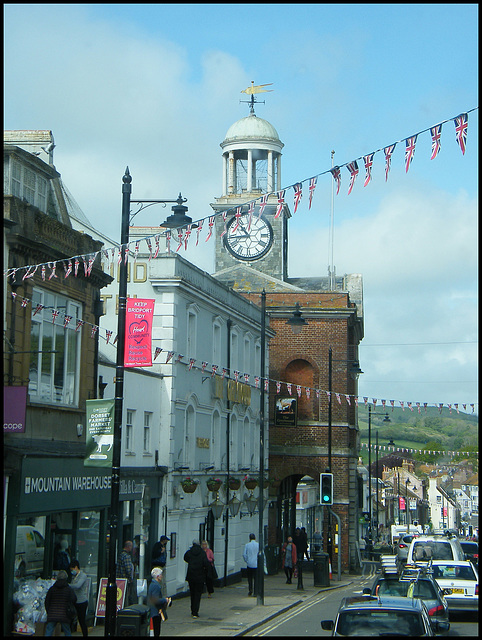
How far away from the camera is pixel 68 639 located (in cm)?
1597

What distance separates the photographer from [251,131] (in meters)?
55.3

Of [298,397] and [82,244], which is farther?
[298,397]

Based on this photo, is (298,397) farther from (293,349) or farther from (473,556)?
(473,556)

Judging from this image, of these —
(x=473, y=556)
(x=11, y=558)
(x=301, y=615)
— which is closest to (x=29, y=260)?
(x=11, y=558)

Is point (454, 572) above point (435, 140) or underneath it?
underneath

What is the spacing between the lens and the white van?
725 inches

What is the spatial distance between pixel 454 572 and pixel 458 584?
2.01ft

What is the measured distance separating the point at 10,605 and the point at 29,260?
23.0 feet

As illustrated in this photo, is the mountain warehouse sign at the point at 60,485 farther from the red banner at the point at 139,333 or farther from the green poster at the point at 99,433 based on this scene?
the red banner at the point at 139,333

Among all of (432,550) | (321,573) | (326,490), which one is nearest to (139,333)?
(326,490)

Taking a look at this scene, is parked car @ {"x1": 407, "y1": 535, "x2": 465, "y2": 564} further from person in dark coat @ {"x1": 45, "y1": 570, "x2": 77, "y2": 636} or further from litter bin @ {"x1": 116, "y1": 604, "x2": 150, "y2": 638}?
person in dark coat @ {"x1": 45, "y1": 570, "x2": 77, "y2": 636}

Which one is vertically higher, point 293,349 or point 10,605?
point 293,349

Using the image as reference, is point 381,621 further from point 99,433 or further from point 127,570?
point 127,570

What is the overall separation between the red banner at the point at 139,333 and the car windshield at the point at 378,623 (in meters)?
11.2
